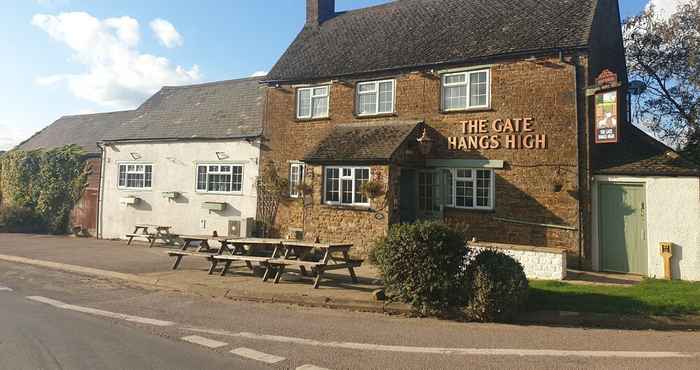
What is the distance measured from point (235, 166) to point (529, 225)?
11.5 m

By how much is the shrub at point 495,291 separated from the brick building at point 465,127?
5.83 m

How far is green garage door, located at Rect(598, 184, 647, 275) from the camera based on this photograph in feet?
40.2

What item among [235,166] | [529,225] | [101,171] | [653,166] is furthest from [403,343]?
[101,171]

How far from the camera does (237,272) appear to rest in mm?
12117

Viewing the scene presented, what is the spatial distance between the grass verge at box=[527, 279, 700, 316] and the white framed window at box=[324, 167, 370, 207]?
6.08m

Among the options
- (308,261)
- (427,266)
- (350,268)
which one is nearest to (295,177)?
(308,261)

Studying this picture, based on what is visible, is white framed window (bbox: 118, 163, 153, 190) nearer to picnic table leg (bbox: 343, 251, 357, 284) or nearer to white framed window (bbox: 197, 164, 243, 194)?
white framed window (bbox: 197, 164, 243, 194)

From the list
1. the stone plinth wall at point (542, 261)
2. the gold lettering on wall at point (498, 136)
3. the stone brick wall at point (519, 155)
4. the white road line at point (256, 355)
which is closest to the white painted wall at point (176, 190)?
the stone brick wall at point (519, 155)

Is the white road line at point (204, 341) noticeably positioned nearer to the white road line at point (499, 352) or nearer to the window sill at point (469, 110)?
the white road line at point (499, 352)

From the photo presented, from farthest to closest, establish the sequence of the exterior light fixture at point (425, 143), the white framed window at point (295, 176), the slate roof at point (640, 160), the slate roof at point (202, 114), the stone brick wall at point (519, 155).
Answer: the slate roof at point (202, 114)
the white framed window at point (295, 176)
the exterior light fixture at point (425, 143)
the stone brick wall at point (519, 155)
the slate roof at point (640, 160)

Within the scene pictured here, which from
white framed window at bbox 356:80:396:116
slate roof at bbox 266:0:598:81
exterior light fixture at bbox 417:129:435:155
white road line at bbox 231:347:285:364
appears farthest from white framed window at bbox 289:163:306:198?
white road line at bbox 231:347:285:364

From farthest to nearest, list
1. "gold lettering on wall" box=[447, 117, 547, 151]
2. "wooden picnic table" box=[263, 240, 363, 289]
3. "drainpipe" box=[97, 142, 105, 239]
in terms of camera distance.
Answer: "drainpipe" box=[97, 142, 105, 239]
"gold lettering on wall" box=[447, 117, 547, 151]
"wooden picnic table" box=[263, 240, 363, 289]

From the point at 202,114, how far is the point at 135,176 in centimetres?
431

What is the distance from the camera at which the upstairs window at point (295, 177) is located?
17.6 meters
